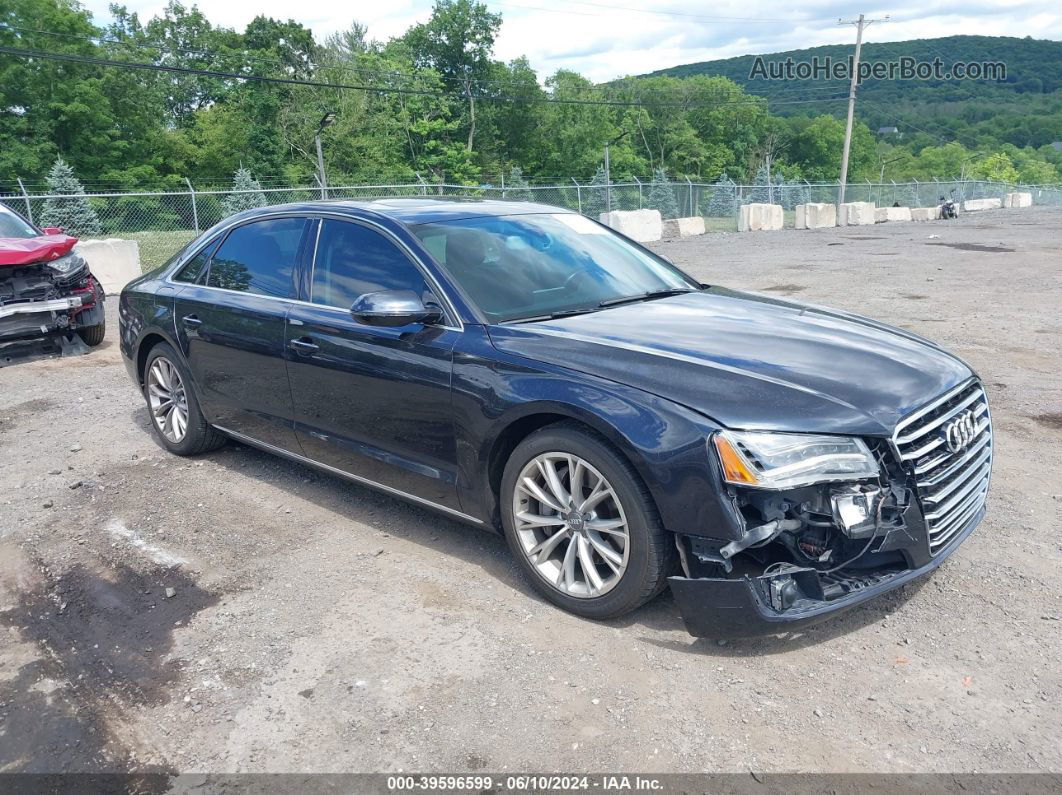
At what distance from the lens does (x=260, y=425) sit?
4.98 meters

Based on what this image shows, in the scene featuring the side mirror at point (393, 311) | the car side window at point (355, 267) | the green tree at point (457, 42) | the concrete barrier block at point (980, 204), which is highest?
the green tree at point (457, 42)

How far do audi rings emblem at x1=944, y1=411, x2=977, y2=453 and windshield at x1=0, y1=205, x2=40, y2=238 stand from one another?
347 inches

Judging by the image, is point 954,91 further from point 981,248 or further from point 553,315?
point 553,315

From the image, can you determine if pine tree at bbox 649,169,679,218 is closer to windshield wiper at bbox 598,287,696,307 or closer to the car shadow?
the car shadow

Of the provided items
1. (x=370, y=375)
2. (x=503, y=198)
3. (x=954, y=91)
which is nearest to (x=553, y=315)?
(x=370, y=375)

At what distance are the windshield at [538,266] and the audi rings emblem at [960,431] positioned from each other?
5.27ft

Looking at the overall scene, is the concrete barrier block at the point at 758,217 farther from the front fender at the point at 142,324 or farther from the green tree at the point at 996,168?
the green tree at the point at 996,168

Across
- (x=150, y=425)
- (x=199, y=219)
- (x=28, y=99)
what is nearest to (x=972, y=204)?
(x=199, y=219)

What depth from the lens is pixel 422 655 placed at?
338 cm

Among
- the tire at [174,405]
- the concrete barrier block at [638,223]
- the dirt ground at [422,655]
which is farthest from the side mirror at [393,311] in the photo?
the concrete barrier block at [638,223]

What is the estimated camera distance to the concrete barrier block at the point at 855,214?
3980cm

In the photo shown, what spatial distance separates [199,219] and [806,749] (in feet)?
77.5

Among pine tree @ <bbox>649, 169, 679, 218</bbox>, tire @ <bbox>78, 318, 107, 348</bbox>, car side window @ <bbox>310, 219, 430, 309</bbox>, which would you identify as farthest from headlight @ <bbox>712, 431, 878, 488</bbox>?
pine tree @ <bbox>649, 169, 679, 218</bbox>

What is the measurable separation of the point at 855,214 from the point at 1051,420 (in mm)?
37458
